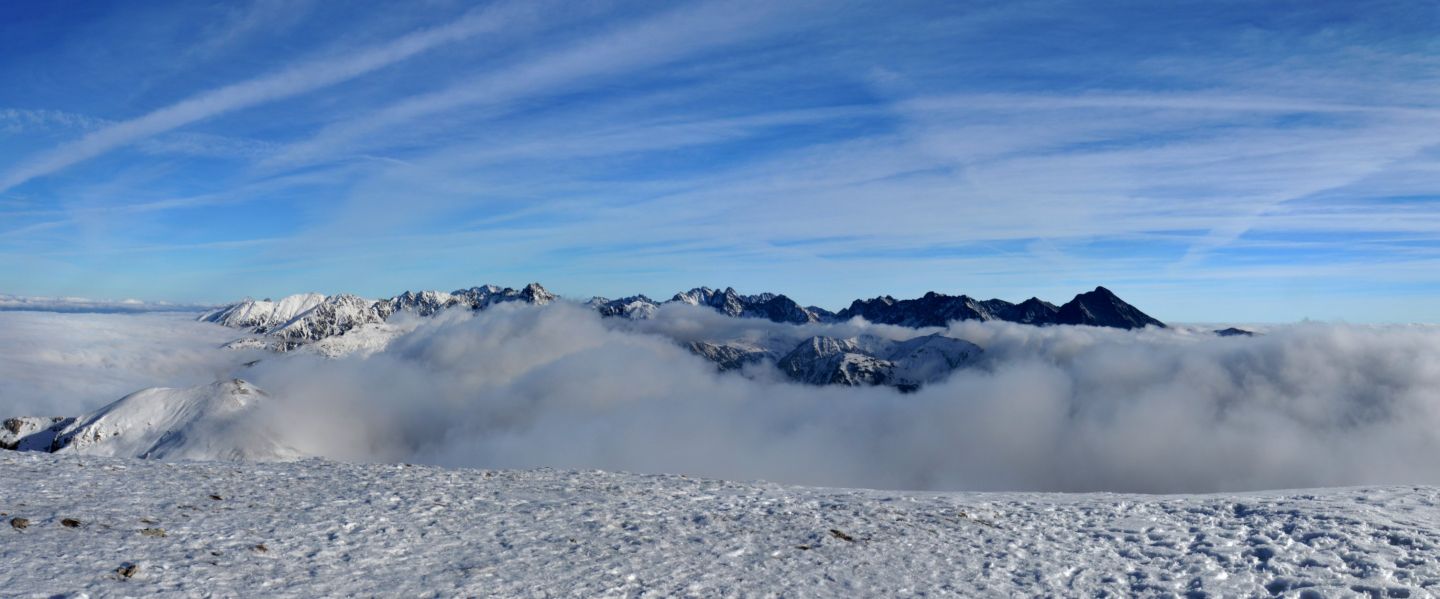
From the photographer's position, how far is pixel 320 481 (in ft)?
79.6

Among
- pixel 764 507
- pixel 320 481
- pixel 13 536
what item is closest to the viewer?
pixel 13 536

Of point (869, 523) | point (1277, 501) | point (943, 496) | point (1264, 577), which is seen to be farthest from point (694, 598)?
point (1277, 501)

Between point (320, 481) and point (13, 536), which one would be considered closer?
point (13, 536)

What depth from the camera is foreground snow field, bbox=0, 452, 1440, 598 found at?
49.1 feet

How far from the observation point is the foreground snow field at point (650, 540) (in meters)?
15.0

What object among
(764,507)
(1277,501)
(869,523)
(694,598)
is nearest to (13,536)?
(694,598)

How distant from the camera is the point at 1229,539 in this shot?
746 inches

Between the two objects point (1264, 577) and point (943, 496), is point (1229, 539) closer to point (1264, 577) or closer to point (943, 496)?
point (1264, 577)

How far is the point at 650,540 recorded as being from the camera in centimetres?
1838

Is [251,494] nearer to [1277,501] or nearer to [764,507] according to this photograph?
[764,507]

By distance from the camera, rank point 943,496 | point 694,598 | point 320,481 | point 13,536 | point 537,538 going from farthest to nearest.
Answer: point 943,496 → point 320,481 → point 537,538 → point 13,536 → point 694,598

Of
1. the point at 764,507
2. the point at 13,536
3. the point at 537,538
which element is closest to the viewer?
the point at 13,536

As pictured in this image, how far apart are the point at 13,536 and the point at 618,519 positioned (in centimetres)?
1363

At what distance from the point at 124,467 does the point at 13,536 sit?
10.6 metres
